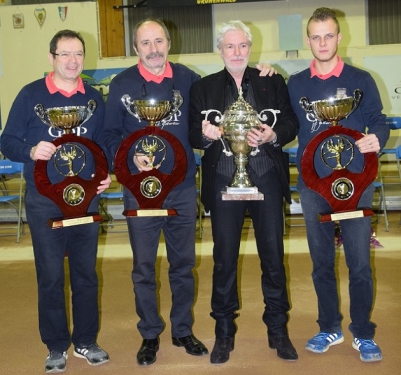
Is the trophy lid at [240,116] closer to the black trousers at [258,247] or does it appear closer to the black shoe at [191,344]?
the black trousers at [258,247]

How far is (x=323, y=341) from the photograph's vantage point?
3398 mm

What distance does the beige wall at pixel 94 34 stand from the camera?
484 inches

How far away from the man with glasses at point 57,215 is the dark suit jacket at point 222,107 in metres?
0.52

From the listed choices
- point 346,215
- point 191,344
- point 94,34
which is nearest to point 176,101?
point 346,215

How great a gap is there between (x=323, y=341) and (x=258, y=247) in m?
0.66

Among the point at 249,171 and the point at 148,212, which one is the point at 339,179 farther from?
the point at 148,212

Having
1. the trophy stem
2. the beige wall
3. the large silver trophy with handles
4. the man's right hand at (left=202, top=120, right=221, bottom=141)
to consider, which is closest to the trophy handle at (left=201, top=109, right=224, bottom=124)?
the large silver trophy with handles

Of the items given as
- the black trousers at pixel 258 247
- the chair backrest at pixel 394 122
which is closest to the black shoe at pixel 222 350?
the black trousers at pixel 258 247

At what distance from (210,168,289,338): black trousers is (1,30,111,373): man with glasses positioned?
25.1 inches

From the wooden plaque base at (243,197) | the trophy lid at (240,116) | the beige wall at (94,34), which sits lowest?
the wooden plaque base at (243,197)

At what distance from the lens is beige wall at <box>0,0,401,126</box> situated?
12297 mm

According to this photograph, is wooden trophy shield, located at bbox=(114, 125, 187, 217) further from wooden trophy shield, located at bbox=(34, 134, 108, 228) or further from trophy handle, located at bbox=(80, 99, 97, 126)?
trophy handle, located at bbox=(80, 99, 97, 126)

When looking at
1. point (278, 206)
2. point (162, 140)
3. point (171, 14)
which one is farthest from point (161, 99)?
point (171, 14)

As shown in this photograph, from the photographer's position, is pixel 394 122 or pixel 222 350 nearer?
pixel 222 350
